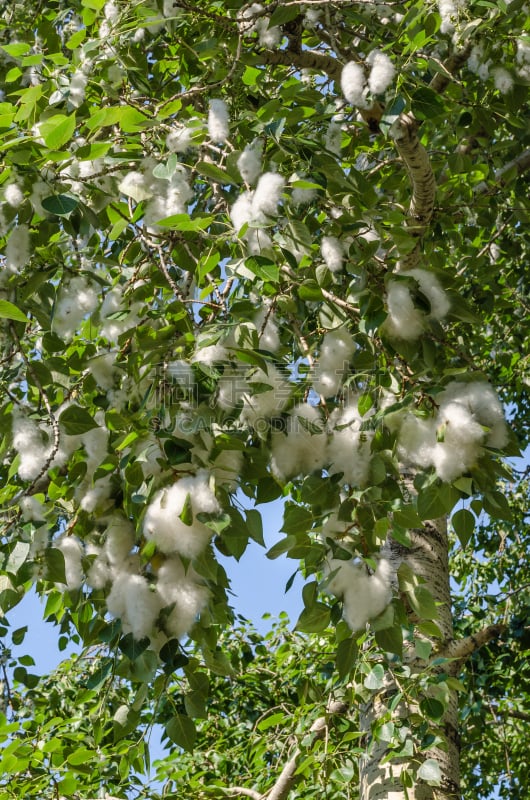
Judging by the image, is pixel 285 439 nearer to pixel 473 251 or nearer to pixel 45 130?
pixel 45 130

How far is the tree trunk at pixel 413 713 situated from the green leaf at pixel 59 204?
1181 millimetres

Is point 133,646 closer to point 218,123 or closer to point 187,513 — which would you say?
point 187,513

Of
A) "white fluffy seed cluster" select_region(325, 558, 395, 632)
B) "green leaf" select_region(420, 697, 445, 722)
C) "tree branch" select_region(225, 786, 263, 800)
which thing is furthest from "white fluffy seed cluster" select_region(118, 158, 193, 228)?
"tree branch" select_region(225, 786, 263, 800)

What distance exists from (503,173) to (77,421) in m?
2.07

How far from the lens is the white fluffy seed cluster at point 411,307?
53.0 inches

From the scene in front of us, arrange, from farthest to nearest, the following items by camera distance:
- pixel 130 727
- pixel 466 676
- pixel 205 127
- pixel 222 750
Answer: pixel 222 750
pixel 466 676
pixel 130 727
pixel 205 127

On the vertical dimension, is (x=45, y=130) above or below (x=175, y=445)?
above

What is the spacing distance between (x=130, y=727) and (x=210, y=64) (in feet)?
5.32

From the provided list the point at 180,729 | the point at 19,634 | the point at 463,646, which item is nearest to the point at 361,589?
the point at 180,729

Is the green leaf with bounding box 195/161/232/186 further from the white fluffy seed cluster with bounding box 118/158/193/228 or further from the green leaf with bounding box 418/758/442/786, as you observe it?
the green leaf with bounding box 418/758/442/786

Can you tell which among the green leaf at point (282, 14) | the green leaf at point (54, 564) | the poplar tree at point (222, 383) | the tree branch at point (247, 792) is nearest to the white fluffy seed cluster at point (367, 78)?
the poplar tree at point (222, 383)

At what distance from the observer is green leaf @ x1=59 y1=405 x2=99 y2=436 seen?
145 centimetres

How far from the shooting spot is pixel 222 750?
4.43 metres

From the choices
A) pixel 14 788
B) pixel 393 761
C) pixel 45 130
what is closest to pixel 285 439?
pixel 45 130
